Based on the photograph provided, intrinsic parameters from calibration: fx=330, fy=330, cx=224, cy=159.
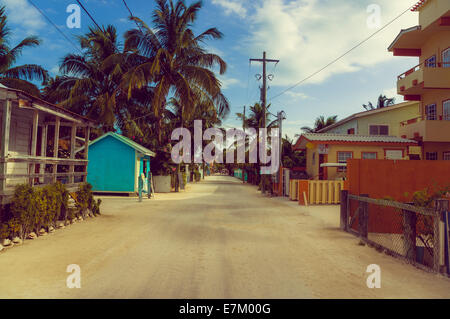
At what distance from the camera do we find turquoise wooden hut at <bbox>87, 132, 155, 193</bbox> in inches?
792

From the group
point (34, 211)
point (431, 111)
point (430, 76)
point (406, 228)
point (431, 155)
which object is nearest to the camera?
point (406, 228)

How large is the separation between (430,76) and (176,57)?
15.2 m

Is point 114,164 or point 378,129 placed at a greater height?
point 378,129

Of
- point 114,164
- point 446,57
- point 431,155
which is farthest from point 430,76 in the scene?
point 114,164

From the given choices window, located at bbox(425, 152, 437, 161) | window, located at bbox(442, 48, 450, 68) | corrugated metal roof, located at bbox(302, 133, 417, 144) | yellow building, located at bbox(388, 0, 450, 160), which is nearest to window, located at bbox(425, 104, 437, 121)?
yellow building, located at bbox(388, 0, 450, 160)

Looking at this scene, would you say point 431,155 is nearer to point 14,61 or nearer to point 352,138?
point 352,138

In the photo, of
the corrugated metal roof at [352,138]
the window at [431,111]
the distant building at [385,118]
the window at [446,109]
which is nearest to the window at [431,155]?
the corrugated metal roof at [352,138]

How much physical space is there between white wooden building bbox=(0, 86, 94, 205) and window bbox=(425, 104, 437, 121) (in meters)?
19.4

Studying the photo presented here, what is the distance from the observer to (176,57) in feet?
72.0

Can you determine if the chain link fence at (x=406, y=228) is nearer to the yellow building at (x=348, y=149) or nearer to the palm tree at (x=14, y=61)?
the yellow building at (x=348, y=149)

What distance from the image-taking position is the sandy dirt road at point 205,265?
14.0 ft

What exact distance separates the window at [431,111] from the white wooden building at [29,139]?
763 inches
